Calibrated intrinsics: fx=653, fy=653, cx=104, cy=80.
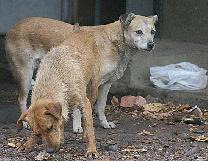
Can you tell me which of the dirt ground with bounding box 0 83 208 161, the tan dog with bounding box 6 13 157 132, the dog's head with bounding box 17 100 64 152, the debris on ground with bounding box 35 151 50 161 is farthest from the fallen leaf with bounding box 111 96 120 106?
the dog's head with bounding box 17 100 64 152

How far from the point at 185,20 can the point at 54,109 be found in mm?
6184

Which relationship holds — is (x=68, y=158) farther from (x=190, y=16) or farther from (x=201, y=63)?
(x=190, y=16)

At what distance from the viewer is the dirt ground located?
24.3ft

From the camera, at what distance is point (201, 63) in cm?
1155

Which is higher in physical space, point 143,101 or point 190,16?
point 190,16

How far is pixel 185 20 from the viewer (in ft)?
40.7

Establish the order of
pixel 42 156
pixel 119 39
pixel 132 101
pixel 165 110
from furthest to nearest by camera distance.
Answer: pixel 132 101, pixel 165 110, pixel 119 39, pixel 42 156

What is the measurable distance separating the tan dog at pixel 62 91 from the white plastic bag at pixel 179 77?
285 cm

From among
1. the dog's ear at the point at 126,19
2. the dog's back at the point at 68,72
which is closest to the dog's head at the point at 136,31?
the dog's ear at the point at 126,19

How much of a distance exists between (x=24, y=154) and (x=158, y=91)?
3644 millimetres

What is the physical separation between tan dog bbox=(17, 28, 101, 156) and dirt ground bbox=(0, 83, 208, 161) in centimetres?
23

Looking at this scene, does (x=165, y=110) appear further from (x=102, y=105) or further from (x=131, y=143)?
(x=131, y=143)

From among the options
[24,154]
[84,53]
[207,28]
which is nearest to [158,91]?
[207,28]

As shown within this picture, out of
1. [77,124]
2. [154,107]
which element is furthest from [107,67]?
[154,107]
